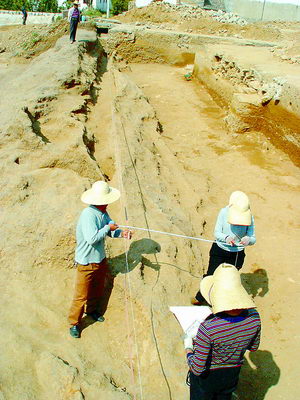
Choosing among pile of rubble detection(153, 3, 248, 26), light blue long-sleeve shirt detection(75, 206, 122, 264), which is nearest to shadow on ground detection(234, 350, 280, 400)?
light blue long-sleeve shirt detection(75, 206, 122, 264)

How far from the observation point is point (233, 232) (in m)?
3.90

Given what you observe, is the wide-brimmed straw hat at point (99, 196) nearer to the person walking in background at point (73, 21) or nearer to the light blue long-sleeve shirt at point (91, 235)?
the light blue long-sleeve shirt at point (91, 235)

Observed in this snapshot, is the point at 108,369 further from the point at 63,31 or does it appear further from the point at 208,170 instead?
the point at 63,31

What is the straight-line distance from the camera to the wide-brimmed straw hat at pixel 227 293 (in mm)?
2320

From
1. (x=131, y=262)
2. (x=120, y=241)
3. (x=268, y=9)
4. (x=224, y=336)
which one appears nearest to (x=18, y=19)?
(x=268, y=9)

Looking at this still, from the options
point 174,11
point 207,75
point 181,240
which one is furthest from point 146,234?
point 174,11

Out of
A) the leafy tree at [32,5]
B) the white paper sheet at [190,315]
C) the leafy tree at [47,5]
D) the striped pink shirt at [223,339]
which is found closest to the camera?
the striped pink shirt at [223,339]

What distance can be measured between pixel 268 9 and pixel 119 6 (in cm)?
1439

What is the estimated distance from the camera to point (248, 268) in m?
5.14

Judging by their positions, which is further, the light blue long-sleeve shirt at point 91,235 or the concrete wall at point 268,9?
the concrete wall at point 268,9

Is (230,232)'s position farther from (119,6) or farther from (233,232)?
(119,6)

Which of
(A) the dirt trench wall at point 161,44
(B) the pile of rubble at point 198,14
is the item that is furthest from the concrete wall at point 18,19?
(A) the dirt trench wall at point 161,44

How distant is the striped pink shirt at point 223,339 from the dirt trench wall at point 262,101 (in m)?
6.27

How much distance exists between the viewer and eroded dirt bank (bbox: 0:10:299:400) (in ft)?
9.96
